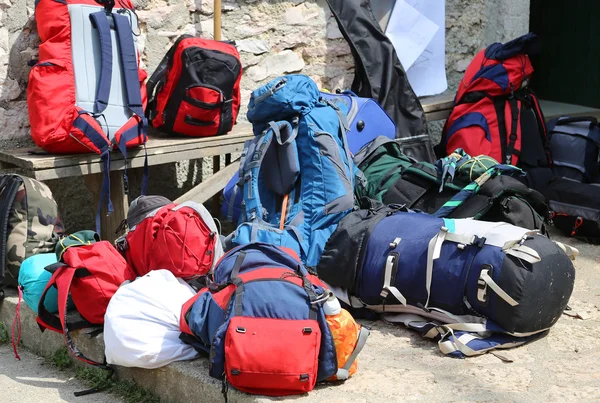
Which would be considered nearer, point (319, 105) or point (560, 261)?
point (560, 261)

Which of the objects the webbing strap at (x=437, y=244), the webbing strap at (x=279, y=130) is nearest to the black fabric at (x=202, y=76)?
the webbing strap at (x=279, y=130)

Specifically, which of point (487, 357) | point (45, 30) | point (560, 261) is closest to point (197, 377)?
point (487, 357)

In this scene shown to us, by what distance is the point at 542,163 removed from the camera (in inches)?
188

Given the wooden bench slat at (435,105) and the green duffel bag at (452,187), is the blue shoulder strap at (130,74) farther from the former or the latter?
the wooden bench slat at (435,105)

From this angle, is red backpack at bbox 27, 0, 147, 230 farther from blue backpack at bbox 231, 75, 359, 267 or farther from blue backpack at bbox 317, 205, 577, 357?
blue backpack at bbox 317, 205, 577, 357

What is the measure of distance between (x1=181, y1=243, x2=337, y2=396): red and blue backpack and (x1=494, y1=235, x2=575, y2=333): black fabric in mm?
667

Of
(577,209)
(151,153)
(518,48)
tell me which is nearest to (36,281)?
(151,153)

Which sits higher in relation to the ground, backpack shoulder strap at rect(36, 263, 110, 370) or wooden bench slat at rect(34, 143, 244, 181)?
wooden bench slat at rect(34, 143, 244, 181)

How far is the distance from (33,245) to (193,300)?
0.98 metres

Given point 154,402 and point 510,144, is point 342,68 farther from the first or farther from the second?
point 154,402

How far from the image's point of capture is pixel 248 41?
4715 millimetres

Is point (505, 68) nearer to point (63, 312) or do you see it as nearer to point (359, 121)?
point (359, 121)

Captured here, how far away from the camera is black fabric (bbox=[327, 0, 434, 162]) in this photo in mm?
4922

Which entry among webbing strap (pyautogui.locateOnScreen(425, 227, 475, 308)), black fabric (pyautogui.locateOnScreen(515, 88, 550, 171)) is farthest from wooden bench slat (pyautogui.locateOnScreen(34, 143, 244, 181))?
black fabric (pyautogui.locateOnScreen(515, 88, 550, 171))
